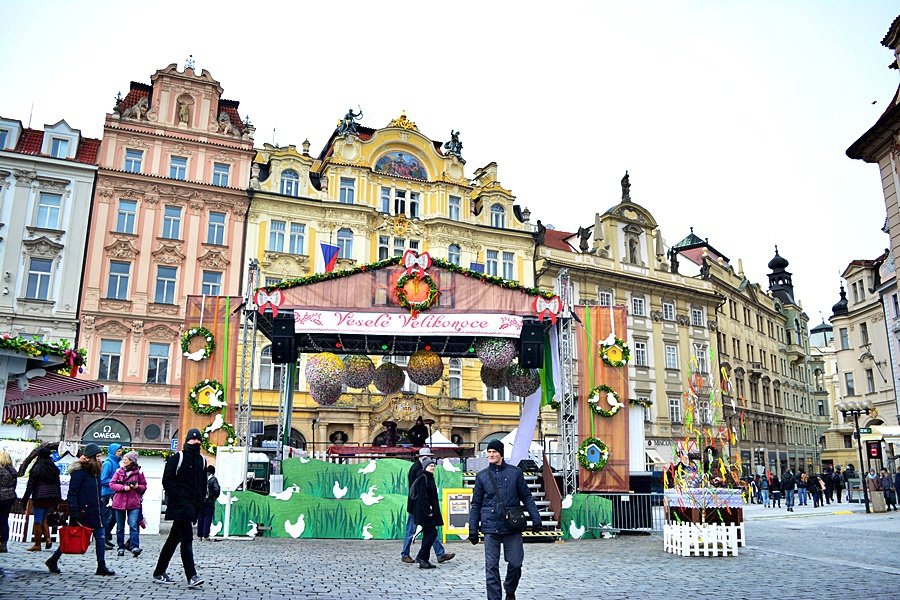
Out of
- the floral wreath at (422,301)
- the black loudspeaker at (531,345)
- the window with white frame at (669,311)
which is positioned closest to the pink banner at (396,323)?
the floral wreath at (422,301)

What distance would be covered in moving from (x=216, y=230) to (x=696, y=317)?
94.5 feet

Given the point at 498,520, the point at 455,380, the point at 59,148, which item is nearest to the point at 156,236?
the point at 59,148

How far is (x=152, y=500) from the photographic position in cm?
1501

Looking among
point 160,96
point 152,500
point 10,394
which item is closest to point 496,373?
point 152,500

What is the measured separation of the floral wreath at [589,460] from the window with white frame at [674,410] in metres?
27.0

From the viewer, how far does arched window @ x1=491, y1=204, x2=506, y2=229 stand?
128ft

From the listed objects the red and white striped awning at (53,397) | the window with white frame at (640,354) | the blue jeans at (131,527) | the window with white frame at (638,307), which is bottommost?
the blue jeans at (131,527)

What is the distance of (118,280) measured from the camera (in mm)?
31781

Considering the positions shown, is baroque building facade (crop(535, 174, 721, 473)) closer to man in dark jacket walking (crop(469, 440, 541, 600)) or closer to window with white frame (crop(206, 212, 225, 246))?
window with white frame (crop(206, 212, 225, 246))

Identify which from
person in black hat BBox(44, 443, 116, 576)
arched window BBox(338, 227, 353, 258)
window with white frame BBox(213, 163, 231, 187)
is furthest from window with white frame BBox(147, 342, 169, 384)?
person in black hat BBox(44, 443, 116, 576)

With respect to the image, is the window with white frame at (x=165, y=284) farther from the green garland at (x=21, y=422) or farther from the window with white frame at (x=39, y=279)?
the green garland at (x=21, y=422)

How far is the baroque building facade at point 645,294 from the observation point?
4144 centimetres

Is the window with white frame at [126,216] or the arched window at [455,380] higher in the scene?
the window with white frame at [126,216]

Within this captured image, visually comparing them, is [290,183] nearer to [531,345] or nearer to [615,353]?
[531,345]
